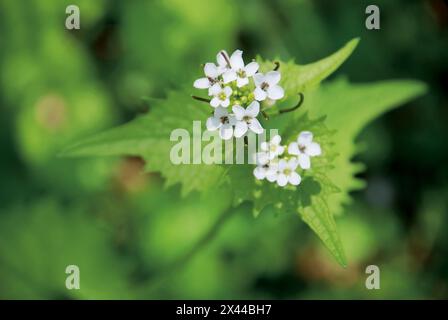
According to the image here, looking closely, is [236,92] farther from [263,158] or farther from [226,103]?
[263,158]

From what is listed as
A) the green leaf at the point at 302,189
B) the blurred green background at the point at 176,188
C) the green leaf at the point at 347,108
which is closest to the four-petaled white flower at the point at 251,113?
the green leaf at the point at 302,189

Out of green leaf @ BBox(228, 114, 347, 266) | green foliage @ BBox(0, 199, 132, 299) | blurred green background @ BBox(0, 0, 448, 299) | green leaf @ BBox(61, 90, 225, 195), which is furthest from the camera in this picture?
blurred green background @ BBox(0, 0, 448, 299)

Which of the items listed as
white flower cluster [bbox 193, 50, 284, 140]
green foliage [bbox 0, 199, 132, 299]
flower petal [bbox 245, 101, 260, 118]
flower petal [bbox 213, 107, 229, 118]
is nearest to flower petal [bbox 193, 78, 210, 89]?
white flower cluster [bbox 193, 50, 284, 140]

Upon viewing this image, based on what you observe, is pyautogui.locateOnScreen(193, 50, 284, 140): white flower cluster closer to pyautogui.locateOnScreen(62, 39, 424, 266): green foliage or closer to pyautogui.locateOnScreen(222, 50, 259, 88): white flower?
pyautogui.locateOnScreen(222, 50, 259, 88): white flower

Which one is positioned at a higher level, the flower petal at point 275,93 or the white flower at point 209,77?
the white flower at point 209,77

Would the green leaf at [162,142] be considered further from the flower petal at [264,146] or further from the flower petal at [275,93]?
the flower petal at [275,93]

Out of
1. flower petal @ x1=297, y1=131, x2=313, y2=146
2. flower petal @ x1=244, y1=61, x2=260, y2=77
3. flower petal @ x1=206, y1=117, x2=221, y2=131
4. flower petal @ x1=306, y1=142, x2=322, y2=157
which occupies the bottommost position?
flower petal @ x1=306, y1=142, x2=322, y2=157

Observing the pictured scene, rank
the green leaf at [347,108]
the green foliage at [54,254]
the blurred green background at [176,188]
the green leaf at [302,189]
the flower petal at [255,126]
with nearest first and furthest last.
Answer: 1. the flower petal at [255,126]
2. the green leaf at [302,189]
3. the green leaf at [347,108]
4. the green foliage at [54,254]
5. the blurred green background at [176,188]
